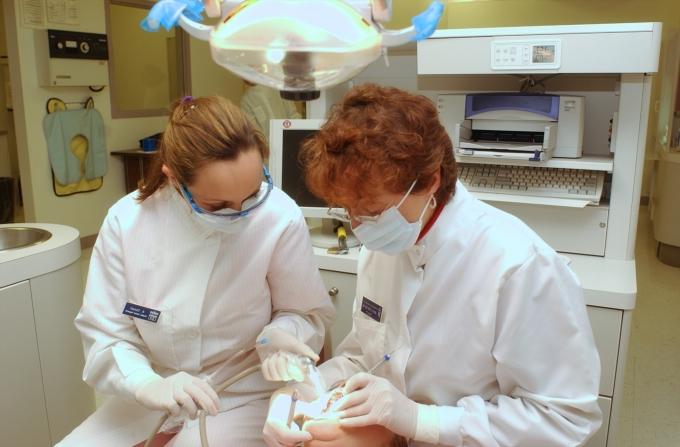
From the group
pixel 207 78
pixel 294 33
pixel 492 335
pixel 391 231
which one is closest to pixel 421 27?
pixel 294 33

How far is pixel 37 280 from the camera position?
5.82ft

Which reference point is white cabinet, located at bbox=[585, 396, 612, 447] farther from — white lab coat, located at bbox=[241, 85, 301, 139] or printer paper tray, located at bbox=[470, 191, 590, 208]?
white lab coat, located at bbox=[241, 85, 301, 139]

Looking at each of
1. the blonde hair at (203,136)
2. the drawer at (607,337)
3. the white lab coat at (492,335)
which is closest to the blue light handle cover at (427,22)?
the white lab coat at (492,335)

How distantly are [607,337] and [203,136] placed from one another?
1221 millimetres

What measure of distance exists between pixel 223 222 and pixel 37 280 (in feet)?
2.84

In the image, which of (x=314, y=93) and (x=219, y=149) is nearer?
(x=314, y=93)

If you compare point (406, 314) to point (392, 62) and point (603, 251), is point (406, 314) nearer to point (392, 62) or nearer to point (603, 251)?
point (603, 251)

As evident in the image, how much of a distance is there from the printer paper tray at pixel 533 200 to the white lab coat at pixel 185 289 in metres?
0.84

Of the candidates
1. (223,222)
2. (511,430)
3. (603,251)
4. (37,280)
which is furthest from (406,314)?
(37,280)

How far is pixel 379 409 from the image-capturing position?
104 centimetres

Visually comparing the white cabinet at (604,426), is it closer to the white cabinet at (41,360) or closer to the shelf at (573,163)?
→ the shelf at (573,163)

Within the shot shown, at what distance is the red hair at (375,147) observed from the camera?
38.4 inches

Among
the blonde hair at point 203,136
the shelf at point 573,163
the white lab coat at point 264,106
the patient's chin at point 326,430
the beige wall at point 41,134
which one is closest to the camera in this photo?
the patient's chin at point 326,430

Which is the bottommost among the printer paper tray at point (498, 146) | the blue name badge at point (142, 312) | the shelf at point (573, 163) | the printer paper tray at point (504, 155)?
the blue name badge at point (142, 312)
